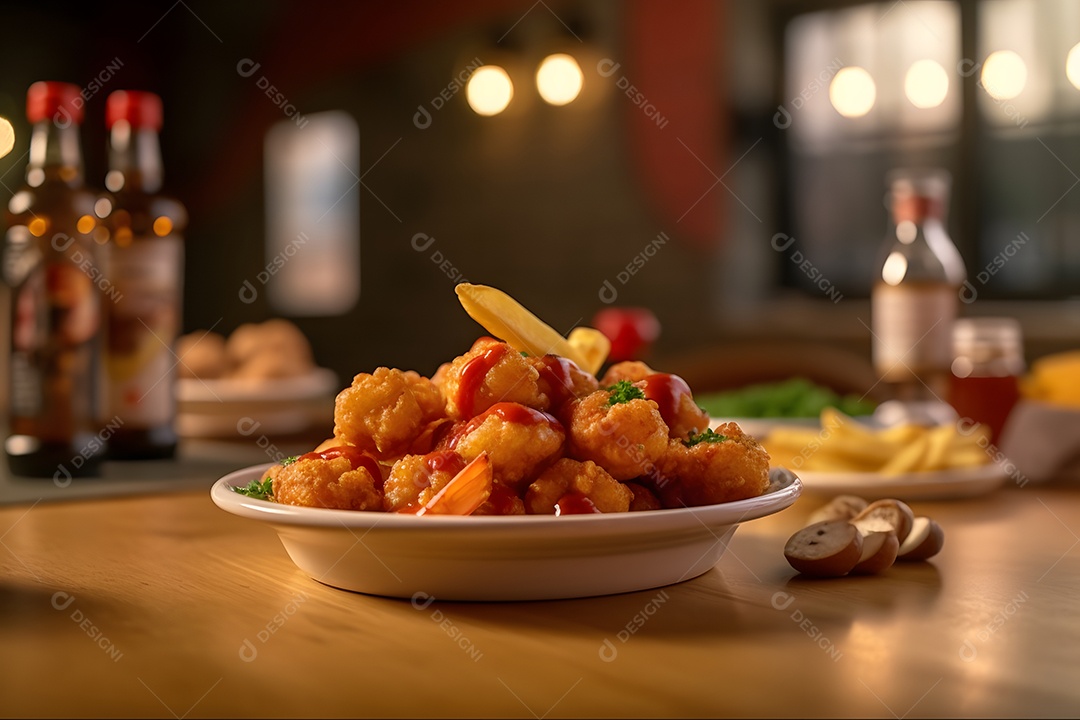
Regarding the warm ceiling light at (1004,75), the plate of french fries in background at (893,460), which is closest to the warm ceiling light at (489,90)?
the warm ceiling light at (1004,75)

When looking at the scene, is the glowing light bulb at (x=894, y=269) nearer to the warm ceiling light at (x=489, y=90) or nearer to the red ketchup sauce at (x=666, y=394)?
the red ketchup sauce at (x=666, y=394)

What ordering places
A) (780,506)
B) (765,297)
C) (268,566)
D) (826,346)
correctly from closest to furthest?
(780,506)
(268,566)
(826,346)
(765,297)

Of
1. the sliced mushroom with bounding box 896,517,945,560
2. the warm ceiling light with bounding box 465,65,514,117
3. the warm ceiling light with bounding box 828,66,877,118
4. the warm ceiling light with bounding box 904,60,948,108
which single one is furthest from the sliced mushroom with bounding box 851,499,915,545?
the warm ceiling light with bounding box 465,65,514,117

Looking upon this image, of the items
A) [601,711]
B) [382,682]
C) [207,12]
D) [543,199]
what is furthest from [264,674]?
[207,12]

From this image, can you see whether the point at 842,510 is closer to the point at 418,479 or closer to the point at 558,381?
the point at 558,381

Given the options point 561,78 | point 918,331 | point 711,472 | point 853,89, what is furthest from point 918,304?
point 561,78

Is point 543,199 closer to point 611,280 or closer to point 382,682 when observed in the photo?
point 611,280

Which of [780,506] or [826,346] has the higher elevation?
[780,506]
